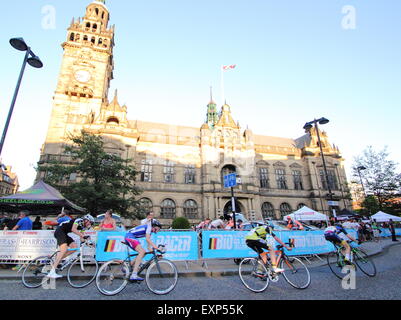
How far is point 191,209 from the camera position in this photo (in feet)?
91.8

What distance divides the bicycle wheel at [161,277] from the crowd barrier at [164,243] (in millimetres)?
3069

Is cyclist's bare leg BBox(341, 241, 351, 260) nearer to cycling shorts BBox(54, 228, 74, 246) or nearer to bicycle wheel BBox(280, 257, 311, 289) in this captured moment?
bicycle wheel BBox(280, 257, 311, 289)

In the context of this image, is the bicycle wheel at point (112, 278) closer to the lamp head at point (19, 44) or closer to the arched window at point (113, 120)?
the lamp head at point (19, 44)

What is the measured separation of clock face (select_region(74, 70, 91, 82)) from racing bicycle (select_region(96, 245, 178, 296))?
33725 mm

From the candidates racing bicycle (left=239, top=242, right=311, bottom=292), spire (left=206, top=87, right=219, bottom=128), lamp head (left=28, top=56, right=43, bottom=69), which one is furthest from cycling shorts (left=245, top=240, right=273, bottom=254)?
spire (left=206, top=87, right=219, bottom=128)

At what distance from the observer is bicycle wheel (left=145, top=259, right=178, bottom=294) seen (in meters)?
5.14

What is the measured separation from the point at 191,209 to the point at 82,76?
82.6 feet

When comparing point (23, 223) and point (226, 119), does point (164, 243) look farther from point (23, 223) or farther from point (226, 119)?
point (226, 119)

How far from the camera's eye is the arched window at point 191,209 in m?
27.6

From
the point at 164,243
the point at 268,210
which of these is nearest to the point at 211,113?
the point at 268,210

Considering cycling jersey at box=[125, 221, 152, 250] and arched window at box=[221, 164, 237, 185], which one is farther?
arched window at box=[221, 164, 237, 185]
